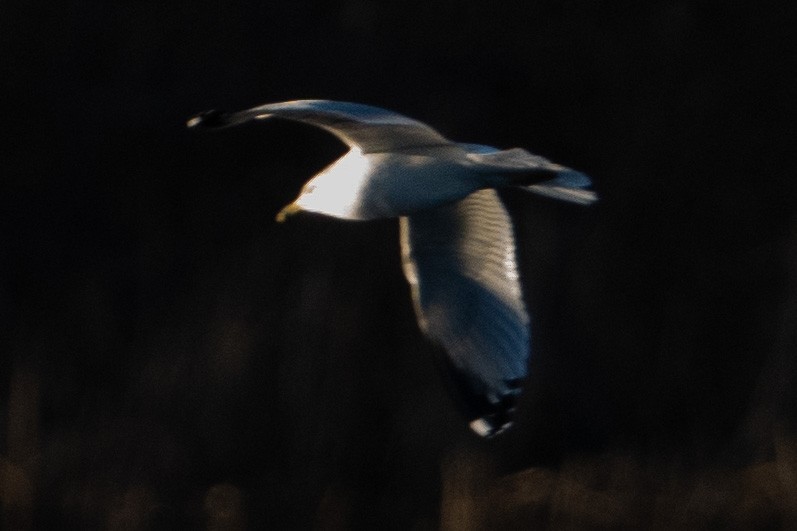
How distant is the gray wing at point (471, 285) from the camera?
3129mm

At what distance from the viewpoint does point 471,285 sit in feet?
10.3

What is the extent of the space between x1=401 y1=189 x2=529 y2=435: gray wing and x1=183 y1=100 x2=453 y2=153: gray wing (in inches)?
12.8

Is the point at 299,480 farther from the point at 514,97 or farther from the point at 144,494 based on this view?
the point at 514,97

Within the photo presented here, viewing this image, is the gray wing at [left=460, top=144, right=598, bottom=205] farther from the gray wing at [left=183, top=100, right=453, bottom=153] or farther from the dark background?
the dark background

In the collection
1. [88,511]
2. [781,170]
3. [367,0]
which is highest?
[367,0]

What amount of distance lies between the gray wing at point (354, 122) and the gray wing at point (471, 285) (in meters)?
0.33

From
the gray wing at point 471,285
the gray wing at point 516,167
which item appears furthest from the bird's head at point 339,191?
the gray wing at point 471,285

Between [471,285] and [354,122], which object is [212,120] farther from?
[471,285]

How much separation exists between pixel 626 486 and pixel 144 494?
1160mm

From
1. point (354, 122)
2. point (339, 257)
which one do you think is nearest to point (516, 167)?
point (354, 122)

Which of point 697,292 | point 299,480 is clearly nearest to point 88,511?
point 299,480

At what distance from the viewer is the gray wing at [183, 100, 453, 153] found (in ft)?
8.75

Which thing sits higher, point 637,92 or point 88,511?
point 637,92

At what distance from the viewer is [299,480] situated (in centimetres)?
492
